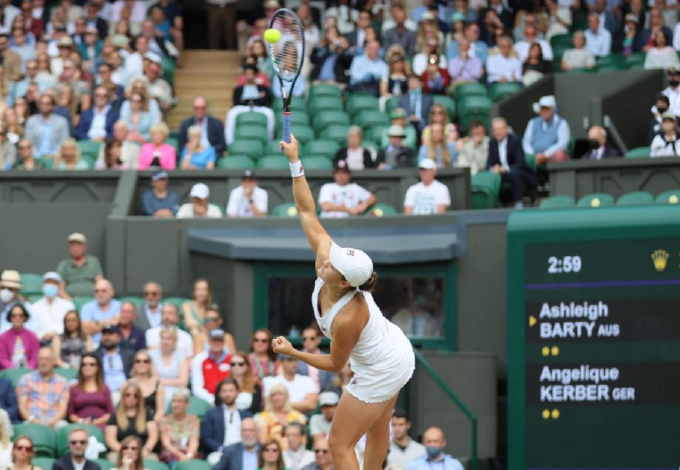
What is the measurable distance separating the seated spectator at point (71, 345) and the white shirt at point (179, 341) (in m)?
0.61

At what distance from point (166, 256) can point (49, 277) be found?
1916 millimetres

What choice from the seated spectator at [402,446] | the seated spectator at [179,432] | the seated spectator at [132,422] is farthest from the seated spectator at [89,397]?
the seated spectator at [402,446]

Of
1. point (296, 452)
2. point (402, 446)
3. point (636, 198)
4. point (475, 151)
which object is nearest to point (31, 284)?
point (296, 452)

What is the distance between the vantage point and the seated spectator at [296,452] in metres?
15.4

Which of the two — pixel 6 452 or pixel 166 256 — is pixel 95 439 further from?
pixel 166 256

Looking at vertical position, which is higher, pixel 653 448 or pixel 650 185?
pixel 650 185

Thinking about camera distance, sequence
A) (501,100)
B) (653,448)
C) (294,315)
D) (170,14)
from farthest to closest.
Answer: (170,14) → (501,100) → (294,315) → (653,448)

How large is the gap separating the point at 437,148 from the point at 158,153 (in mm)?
3490

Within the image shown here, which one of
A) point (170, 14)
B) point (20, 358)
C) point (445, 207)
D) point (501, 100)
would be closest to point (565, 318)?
point (445, 207)

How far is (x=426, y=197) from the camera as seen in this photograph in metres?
19.2

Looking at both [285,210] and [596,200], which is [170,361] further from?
[596,200]

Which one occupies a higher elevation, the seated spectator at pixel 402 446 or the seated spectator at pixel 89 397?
the seated spectator at pixel 89 397

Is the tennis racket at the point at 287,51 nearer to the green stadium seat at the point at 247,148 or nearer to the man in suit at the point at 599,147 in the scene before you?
the man in suit at the point at 599,147

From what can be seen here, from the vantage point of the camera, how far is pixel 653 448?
14664 millimetres
